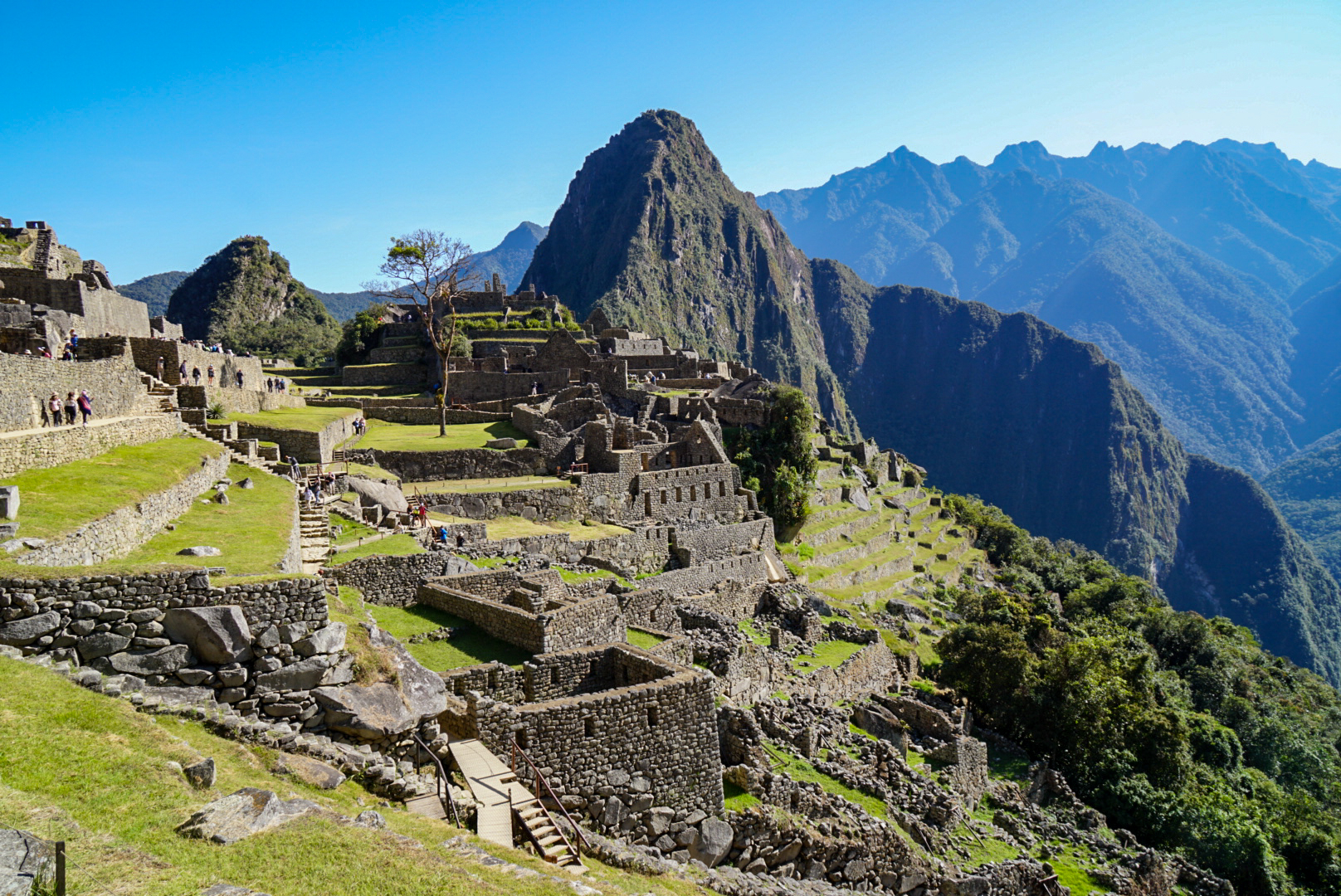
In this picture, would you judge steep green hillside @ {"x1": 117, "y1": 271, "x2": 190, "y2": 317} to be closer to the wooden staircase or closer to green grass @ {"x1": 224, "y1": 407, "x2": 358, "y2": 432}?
green grass @ {"x1": 224, "y1": 407, "x2": 358, "y2": 432}

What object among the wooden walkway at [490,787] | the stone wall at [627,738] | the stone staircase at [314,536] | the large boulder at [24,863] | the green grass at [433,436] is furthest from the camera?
the green grass at [433,436]

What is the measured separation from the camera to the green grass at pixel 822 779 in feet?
54.3

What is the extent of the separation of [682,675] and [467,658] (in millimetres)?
4068

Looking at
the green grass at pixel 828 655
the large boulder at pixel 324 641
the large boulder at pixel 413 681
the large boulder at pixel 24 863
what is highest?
the large boulder at pixel 24 863

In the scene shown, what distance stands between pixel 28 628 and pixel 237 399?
24.2 m

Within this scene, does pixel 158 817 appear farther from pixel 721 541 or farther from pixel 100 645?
pixel 721 541

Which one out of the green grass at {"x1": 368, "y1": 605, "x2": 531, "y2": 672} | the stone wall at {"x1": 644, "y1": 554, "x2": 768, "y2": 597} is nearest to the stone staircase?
the green grass at {"x1": 368, "y1": 605, "x2": 531, "y2": 672}

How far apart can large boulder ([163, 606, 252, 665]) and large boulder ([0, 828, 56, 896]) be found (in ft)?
12.1

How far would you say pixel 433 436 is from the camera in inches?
1391

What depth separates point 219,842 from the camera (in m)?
6.11

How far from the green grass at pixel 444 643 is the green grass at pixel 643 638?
13.4 feet

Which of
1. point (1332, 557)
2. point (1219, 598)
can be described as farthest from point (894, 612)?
point (1332, 557)

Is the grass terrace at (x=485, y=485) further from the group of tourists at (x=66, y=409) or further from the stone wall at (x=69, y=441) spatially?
the group of tourists at (x=66, y=409)

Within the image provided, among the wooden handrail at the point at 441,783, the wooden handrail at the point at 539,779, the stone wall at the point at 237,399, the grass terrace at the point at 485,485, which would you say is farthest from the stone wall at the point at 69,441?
the grass terrace at the point at 485,485
